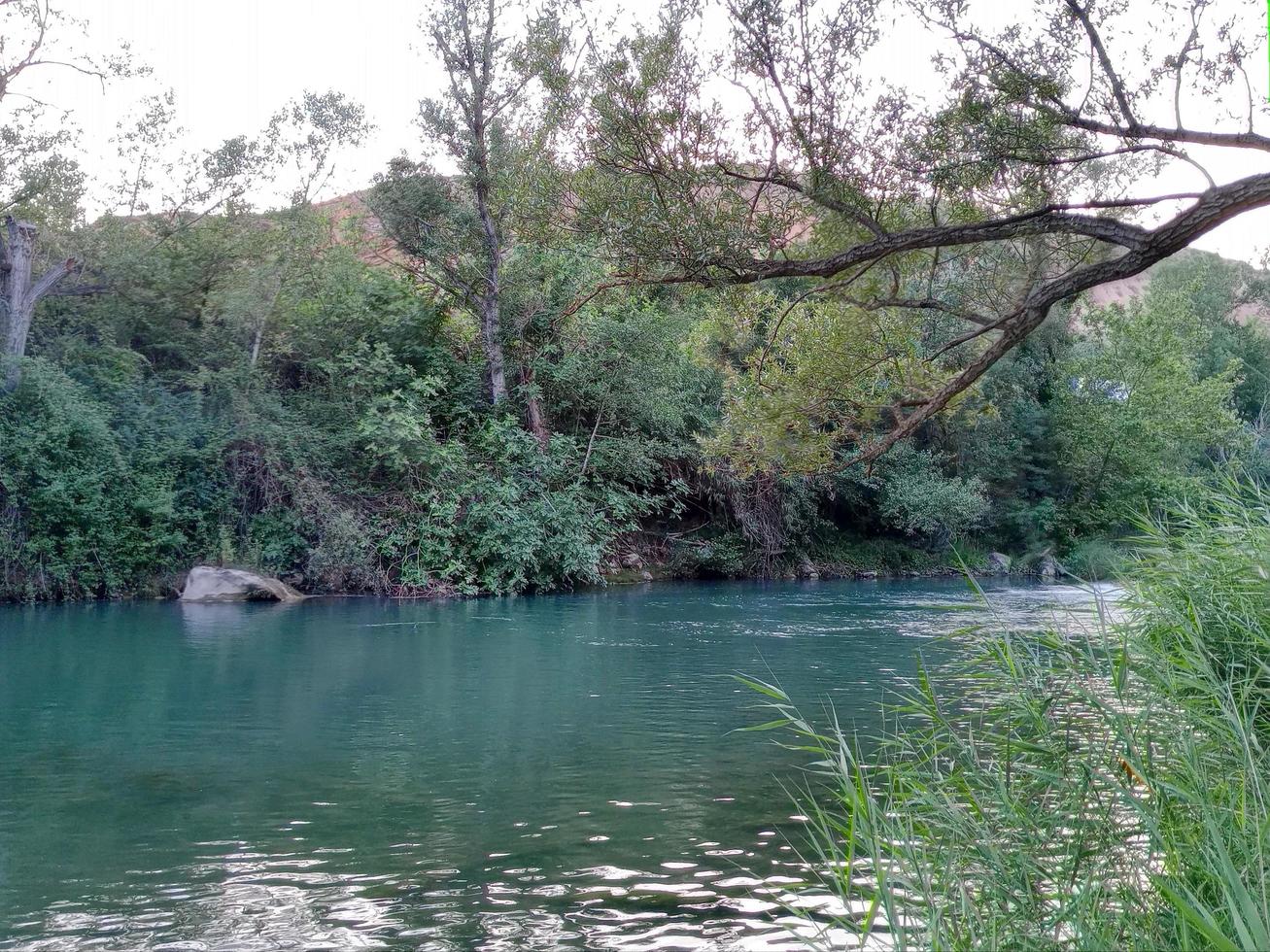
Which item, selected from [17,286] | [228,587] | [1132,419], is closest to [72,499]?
[228,587]

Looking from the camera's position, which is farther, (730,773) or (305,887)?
(730,773)

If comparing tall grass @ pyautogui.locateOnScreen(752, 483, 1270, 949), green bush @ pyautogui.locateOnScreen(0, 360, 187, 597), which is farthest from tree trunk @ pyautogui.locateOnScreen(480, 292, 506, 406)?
tall grass @ pyautogui.locateOnScreen(752, 483, 1270, 949)

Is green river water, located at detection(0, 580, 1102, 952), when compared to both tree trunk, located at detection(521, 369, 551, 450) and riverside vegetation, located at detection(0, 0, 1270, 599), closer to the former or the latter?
riverside vegetation, located at detection(0, 0, 1270, 599)

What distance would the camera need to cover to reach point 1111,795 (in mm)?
4426

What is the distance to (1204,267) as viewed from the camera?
5562 centimetres

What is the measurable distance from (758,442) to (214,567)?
1488cm

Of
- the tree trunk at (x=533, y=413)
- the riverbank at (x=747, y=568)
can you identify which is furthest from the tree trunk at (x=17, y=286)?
the tree trunk at (x=533, y=413)

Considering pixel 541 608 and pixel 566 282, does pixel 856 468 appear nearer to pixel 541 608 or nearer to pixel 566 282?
pixel 566 282

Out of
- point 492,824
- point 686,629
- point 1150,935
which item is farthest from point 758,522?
point 1150,935

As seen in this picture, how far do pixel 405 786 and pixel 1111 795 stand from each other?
4975mm

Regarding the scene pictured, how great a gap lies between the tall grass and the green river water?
756 mm

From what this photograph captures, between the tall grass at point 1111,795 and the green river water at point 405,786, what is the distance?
76 centimetres

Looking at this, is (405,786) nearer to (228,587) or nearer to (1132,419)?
(228,587)

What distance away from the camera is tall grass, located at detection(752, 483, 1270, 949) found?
11.2ft
